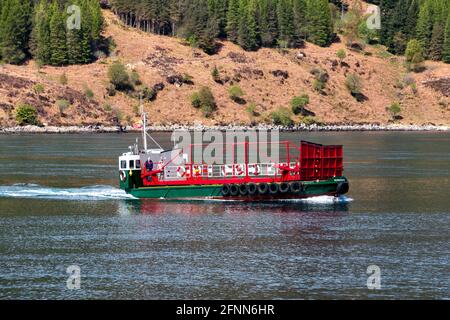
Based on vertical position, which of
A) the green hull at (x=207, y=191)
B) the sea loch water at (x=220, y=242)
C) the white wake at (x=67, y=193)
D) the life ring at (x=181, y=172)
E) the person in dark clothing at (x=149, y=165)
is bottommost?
the sea loch water at (x=220, y=242)

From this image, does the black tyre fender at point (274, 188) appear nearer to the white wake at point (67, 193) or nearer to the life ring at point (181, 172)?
the life ring at point (181, 172)

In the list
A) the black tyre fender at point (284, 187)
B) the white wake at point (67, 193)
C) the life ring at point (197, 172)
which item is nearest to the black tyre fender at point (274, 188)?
the black tyre fender at point (284, 187)

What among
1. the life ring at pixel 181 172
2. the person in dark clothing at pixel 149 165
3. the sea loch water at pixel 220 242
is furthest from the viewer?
the person in dark clothing at pixel 149 165

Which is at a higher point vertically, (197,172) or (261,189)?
(197,172)

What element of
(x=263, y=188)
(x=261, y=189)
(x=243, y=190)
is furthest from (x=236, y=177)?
(x=263, y=188)

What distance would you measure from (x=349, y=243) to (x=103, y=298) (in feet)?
67.5

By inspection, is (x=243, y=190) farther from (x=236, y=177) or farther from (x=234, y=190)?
(x=236, y=177)

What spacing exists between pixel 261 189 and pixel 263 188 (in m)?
0.20

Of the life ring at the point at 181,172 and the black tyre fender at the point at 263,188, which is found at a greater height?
the life ring at the point at 181,172

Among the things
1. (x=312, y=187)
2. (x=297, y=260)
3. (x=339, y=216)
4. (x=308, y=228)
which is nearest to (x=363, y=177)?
(x=312, y=187)

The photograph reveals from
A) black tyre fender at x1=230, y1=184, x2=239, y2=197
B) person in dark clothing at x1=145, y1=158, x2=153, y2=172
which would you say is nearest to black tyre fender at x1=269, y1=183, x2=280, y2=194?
black tyre fender at x1=230, y1=184, x2=239, y2=197

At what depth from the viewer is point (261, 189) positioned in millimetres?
82250

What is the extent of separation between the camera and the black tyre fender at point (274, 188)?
269 ft
